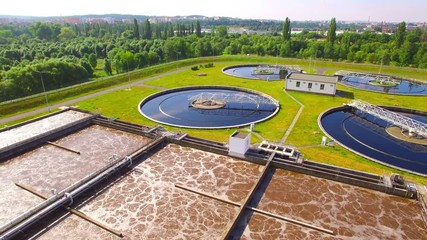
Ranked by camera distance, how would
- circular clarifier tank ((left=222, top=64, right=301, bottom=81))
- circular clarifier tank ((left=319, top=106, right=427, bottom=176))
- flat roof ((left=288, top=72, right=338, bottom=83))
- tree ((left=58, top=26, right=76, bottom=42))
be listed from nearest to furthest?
circular clarifier tank ((left=319, top=106, right=427, bottom=176)), flat roof ((left=288, top=72, right=338, bottom=83)), circular clarifier tank ((left=222, top=64, right=301, bottom=81)), tree ((left=58, top=26, right=76, bottom=42))

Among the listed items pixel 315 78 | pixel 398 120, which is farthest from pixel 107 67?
pixel 398 120

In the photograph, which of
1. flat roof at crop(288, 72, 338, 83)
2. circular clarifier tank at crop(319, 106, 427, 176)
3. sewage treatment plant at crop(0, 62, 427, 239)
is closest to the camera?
sewage treatment plant at crop(0, 62, 427, 239)

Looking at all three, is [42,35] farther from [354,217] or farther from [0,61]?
[354,217]

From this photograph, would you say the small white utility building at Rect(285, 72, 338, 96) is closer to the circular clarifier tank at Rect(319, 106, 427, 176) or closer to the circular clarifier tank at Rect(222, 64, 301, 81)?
the circular clarifier tank at Rect(319, 106, 427, 176)

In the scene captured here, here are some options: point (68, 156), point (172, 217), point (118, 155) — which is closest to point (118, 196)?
point (172, 217)

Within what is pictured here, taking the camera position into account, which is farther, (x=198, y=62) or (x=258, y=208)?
(x=198, y=62)

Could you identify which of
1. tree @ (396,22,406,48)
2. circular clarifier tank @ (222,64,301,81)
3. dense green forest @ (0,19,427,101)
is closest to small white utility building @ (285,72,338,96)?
circular clarifier tank @ (222,64,301,81)
